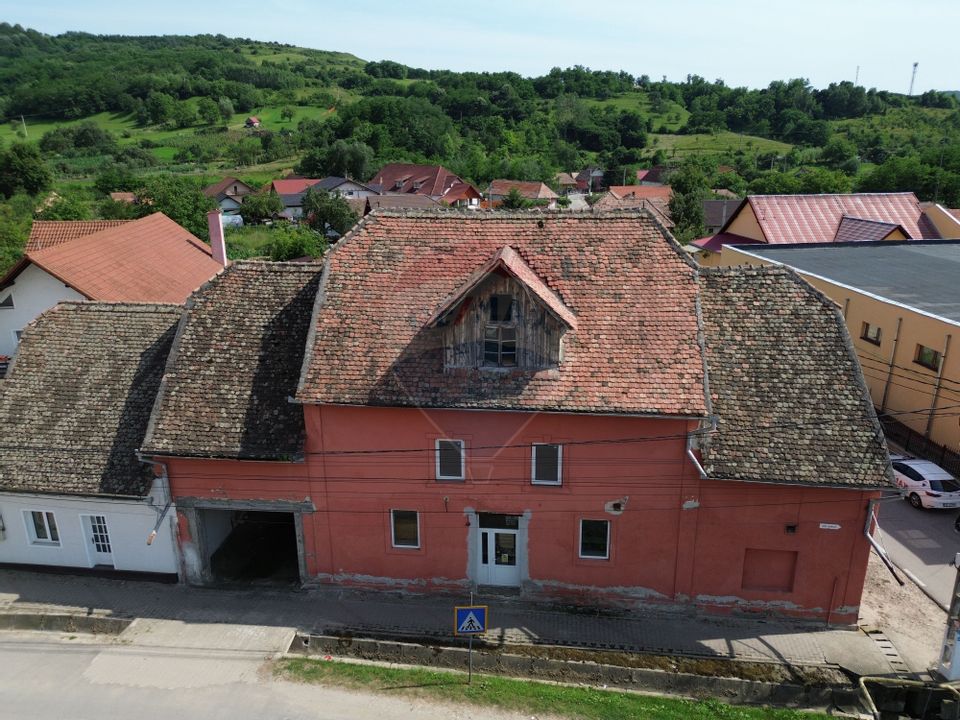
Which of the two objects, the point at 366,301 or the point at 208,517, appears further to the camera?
the point at 208,517

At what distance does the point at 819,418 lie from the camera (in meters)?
17.8

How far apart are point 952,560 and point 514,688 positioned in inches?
592

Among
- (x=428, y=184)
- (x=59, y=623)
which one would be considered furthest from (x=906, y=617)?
(x=428, y=184)

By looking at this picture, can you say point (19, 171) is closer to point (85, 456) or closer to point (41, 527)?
point (41, 527)

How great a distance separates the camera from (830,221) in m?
50.1

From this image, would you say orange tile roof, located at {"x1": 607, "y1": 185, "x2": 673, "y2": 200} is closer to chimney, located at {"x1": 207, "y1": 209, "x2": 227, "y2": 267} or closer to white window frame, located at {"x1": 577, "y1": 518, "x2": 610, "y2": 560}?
chimney, located at {"x1": 207, "y1": 209, "x2": 227, "y2": 267}

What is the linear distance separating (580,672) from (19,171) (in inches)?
3026

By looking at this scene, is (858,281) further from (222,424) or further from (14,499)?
(14,499)

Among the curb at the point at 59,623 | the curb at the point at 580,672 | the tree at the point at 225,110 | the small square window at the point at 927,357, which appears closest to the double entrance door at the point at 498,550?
the curb at the point at 580,672

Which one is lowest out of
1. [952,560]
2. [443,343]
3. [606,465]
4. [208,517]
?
[952,560]

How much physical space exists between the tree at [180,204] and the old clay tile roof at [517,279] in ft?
167

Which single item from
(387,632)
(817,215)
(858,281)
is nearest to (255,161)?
(817,215)

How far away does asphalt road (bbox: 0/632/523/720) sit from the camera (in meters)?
15.4

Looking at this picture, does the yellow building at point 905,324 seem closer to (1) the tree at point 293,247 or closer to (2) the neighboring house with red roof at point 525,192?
(1) the tree at point 293,247
